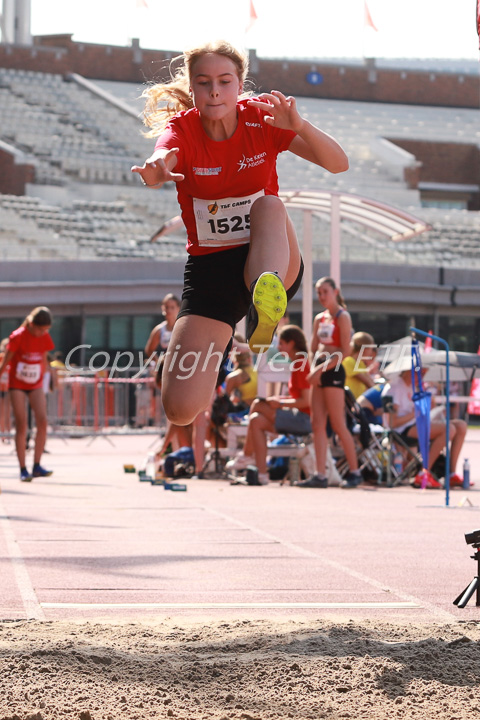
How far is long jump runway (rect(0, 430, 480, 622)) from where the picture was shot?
5.31 meters

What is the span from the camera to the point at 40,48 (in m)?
52.7

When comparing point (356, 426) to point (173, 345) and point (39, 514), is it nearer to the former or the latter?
point (39, 514)

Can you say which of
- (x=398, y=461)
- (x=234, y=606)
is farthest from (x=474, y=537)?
(x=398, y=461)

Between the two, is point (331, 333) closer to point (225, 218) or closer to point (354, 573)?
point (354, 573)

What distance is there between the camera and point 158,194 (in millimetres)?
40656

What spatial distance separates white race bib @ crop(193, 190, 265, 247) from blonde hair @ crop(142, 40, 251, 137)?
0.45 m

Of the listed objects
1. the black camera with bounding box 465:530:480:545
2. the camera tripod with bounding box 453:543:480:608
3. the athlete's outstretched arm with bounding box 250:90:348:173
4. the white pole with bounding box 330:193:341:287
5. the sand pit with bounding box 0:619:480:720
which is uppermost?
the white pole with bounding box 330:193:341:287

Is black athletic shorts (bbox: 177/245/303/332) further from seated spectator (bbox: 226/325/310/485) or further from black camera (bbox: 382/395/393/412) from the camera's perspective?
black camera (bbox: 382/395/393/412)

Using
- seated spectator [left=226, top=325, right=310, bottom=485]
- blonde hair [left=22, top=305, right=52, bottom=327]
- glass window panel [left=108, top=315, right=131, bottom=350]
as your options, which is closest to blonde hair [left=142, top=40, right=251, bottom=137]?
seated spectator [left=226, top=325, right=310, bottom=485]

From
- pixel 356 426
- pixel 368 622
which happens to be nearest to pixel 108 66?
pixel 356 426

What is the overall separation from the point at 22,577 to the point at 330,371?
6.32 metres

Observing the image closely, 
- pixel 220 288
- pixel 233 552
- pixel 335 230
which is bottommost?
pixel 233 552

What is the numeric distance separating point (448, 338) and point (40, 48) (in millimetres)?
26260

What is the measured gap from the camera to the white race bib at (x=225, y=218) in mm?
5406
